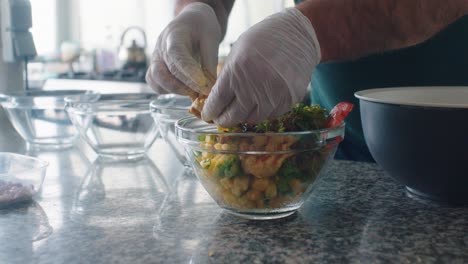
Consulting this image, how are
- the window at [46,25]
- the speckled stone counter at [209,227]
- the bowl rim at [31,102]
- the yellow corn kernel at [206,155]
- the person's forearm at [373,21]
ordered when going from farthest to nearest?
the window at [46,25]
the bowl rim at [31,102]
the person's forearm at [373,21]
the yellow corn kernel at [206,155]
the speckled stone counter at [209,227]

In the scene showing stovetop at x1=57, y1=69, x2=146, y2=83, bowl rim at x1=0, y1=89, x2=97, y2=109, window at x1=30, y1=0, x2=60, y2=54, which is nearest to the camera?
bowl rim at x1=0, y1=89, x2=97, y2=109

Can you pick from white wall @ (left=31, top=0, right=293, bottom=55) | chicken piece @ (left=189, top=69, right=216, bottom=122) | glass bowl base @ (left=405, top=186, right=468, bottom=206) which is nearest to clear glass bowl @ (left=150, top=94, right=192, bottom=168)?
chicken piece @ (left=189, top=69, right=216, bottom=122)

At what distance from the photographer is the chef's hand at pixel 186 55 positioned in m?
0.78

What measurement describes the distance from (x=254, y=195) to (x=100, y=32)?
360cm

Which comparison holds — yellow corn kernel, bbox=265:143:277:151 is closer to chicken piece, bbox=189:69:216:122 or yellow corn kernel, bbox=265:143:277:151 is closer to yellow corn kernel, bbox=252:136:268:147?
yellow corn kernel, bbox=252:136:268:147

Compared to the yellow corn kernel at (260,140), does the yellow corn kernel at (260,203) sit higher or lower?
lower

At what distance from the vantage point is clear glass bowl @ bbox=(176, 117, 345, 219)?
24.1 inches

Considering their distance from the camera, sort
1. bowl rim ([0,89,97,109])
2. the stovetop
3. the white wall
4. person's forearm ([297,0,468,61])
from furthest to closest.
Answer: the white wall < the stovetop < bowl rim ([0,89,97,109]) < person's forearm ([297,0,468,61])

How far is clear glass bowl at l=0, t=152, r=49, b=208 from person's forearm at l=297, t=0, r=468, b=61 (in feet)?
1.57

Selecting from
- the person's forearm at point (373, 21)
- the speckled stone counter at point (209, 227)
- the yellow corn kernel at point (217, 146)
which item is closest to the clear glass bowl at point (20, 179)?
the speckled stone counter at point (209, 227)

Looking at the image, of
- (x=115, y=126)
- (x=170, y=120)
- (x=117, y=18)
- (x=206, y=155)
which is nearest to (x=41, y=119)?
(x=115, y=126)

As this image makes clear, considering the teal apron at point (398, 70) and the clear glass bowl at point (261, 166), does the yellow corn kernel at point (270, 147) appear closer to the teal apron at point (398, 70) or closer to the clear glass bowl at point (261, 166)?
the clear glass bowl at point (261, 166)

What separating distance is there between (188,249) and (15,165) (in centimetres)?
41

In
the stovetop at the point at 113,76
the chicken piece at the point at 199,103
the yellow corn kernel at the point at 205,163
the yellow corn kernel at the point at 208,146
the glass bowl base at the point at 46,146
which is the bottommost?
the stovetop at the point at 113,76
